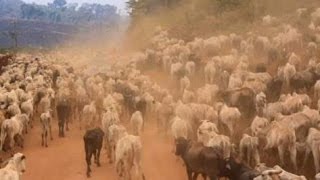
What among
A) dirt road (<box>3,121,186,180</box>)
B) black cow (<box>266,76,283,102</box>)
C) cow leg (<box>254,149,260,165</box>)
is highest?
black cow (<box>266,76,283,102</box>)

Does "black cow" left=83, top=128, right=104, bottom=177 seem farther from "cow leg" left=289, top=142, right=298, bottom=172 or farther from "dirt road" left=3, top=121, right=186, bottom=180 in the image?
"cow leg" left=289, top=142, right=298, bottom=172

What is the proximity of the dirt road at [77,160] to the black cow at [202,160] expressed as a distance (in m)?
1.63

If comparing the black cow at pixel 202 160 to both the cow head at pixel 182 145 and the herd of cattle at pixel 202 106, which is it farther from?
the cow head at pixel 182 145

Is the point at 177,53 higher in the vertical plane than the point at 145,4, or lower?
lower

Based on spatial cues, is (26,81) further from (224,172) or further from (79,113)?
(224,172)

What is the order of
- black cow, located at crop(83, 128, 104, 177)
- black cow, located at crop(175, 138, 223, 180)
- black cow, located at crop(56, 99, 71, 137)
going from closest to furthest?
1. black cow, located at crop(175, 138, 223, 180)
2. black cow, located at crop(83, 128, 104, 177)
3. black cow, located at crop(56, 99, 71, 137)

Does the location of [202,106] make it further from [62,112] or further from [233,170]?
[62,112]

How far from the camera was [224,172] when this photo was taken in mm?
13359

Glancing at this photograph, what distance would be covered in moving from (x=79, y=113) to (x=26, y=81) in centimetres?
453

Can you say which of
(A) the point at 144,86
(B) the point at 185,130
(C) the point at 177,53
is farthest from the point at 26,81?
(B) the point at 185,130

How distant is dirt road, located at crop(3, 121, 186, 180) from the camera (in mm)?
16766

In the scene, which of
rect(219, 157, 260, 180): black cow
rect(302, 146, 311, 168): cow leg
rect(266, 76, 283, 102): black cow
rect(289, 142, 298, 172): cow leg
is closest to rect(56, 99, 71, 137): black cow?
rect(266, 76, 283, 102): black cow

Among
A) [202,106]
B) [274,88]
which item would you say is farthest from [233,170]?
[274,88]

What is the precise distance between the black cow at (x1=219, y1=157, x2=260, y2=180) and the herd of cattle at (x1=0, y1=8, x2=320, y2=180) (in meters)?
0.02
